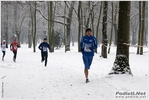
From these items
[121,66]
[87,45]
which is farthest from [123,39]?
[87,45]

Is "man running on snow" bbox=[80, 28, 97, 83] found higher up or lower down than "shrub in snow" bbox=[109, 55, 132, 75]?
higher up

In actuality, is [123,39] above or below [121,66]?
above

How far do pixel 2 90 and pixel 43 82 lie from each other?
1840mm

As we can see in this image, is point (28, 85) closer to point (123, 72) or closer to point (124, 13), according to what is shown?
point (123, 72)

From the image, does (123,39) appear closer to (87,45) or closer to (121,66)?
(121,66)

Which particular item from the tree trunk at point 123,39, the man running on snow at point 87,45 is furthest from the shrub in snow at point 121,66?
the man running on snow at point 87,45

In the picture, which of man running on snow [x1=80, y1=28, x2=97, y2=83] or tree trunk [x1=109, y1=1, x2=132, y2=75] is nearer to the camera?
man running on snow [x1=80, y1=28, x2=97, y2=83]

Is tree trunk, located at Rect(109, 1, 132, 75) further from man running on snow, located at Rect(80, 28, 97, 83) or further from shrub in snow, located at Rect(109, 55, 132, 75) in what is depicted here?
man running on snow, located at Rect(80, 28, 97, 83)

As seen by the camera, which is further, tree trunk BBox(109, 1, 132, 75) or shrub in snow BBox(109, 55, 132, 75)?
tree trunk BBox(109, 1, 132, 75)

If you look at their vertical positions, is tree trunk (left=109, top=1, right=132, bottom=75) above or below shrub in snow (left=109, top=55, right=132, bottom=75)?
above

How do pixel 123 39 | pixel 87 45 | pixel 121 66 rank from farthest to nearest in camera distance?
pixel 123 39 → pixel 121 66 → pixel 87 45

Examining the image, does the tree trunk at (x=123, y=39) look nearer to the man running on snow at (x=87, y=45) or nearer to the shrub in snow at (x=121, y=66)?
the shrub in snow at (x=121, y=66)

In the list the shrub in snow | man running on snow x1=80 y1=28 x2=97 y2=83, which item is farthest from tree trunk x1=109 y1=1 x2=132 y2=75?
man running on snow x1=80 y1=28 x2=97 y2=83

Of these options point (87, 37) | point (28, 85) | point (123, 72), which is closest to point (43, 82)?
point (28, 85)
